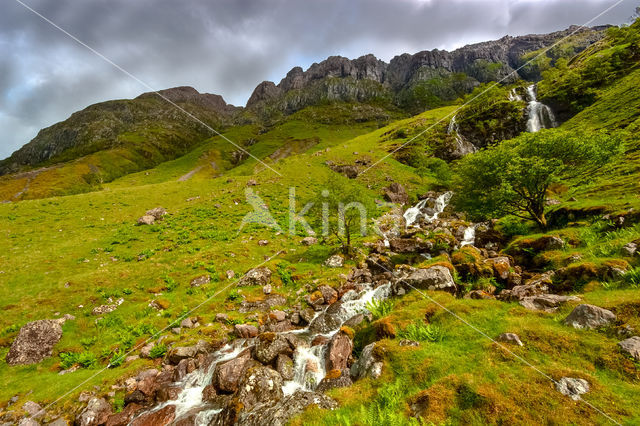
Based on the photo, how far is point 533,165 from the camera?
2188 cm

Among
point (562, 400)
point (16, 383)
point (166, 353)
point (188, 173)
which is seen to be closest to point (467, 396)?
point (562, 400)

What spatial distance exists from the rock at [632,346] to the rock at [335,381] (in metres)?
9.51

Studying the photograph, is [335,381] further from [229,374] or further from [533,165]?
[533,165]

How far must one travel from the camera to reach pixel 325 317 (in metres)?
18.5

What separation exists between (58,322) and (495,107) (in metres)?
113

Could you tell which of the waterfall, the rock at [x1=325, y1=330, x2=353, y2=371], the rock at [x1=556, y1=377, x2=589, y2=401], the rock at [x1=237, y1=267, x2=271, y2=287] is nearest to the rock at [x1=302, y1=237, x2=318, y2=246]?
the rock at [x1=237, y1=267, x2=271, y2=287]

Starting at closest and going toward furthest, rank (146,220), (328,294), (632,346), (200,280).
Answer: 1. (632,346)
2. (328,294)
3. (200,280)
4. (146,220)

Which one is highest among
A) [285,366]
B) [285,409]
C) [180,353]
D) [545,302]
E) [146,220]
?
[146,220]

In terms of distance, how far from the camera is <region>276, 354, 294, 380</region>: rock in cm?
1341

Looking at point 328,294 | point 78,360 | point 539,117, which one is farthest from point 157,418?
point 539,117

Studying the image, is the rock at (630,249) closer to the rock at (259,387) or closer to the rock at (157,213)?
the rock at (259,387)

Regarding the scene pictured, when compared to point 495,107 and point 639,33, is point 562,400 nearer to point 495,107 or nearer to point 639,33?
point 495,107

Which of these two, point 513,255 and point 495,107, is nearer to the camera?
point 513,255

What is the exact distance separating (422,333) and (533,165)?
1966 cm
